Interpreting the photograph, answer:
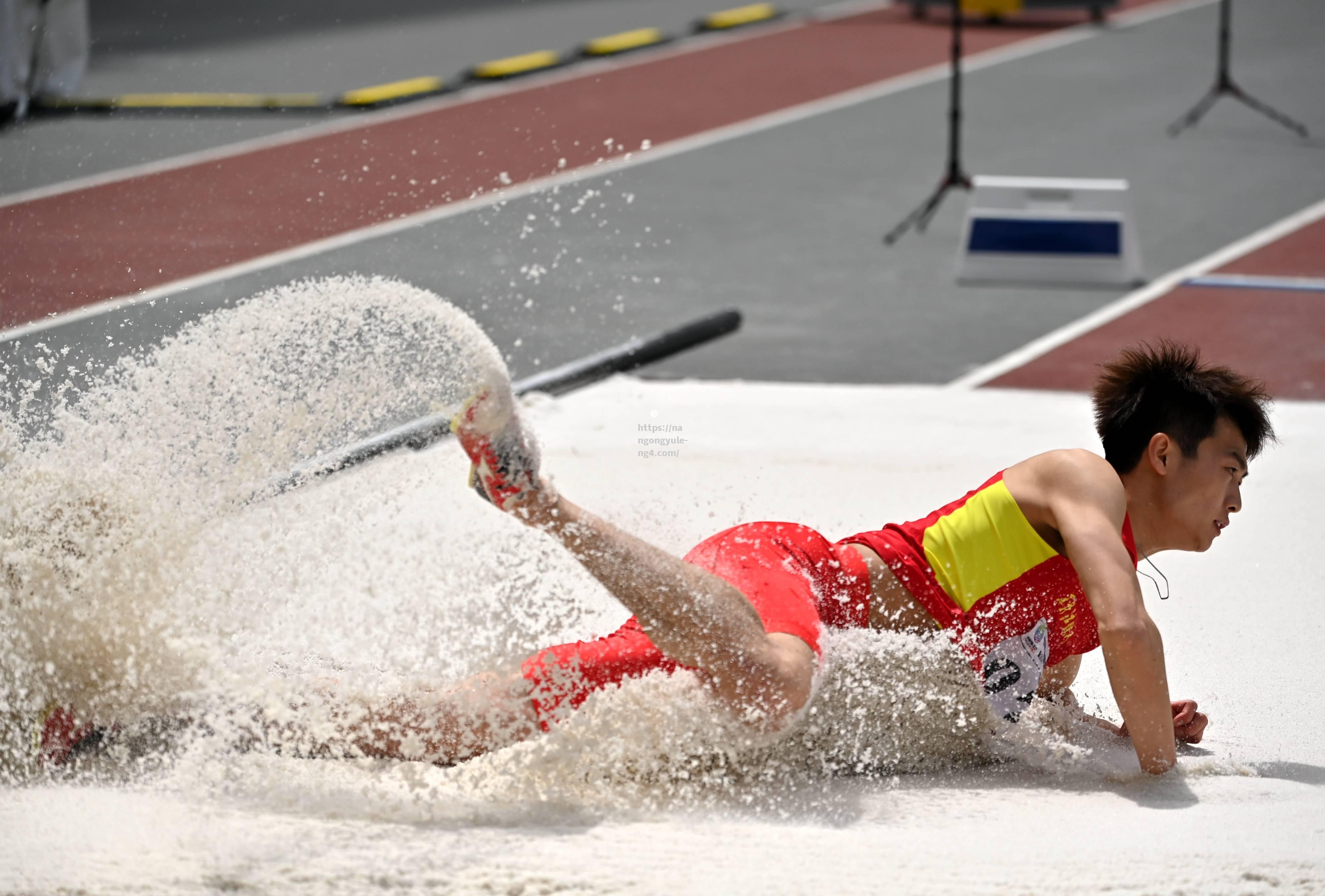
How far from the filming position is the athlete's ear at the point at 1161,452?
285 centimetres

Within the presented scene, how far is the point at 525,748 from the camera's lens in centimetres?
284

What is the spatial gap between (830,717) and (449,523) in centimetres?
159

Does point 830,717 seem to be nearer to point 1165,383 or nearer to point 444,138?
point 1165,383

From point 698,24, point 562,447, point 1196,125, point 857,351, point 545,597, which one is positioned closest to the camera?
point 545,597

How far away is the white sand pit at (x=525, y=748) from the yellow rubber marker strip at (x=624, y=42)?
958 cm

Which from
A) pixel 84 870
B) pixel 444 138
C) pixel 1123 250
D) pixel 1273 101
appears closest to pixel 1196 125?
pixel 1273 101

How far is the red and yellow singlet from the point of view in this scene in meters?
2.89

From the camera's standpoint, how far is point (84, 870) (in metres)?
2.36

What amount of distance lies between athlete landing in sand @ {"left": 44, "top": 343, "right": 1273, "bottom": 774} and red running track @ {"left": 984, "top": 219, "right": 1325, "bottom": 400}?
306 centimetres

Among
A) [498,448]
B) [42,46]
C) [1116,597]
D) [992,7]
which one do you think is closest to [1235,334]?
Result: [1116,597]

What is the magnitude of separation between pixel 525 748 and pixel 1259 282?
215 inches

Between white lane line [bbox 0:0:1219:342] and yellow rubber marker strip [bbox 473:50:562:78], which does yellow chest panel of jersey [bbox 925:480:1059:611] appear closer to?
white lane line [bbox 0:0:1219:342]

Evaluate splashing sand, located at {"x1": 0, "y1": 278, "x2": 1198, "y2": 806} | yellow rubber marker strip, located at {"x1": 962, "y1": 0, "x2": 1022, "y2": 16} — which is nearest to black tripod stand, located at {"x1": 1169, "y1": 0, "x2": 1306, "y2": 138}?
yellow rubber marker strip, located at {"x1": 962, "y1": 0, "x2": 1022, "y2": 16}

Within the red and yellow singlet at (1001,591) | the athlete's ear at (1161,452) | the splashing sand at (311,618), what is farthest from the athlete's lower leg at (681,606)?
the athlete's ear at (1161,452)
